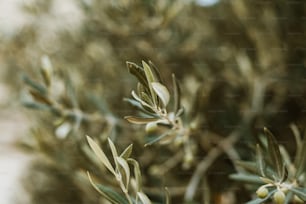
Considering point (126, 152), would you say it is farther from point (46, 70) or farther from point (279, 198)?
point (46, 70)

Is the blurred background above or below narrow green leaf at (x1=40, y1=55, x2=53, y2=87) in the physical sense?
below

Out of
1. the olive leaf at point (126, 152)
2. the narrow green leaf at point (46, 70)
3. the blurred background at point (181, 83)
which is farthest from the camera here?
the blurred background at point (181, 83)

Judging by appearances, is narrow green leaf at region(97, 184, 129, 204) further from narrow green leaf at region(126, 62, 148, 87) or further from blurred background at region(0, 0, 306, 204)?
blurred background at region(0, 0, 306, 204)

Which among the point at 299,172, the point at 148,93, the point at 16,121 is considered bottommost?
the point at 16,121

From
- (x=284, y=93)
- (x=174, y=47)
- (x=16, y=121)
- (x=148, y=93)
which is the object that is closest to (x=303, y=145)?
→ (x=148, y=93)

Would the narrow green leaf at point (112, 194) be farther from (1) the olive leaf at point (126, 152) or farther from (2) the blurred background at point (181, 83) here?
(2) the blurred background at point (181, 83)

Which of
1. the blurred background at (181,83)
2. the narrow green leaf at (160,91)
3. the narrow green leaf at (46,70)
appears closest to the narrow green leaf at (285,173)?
the narrow green leaf at (160,91)

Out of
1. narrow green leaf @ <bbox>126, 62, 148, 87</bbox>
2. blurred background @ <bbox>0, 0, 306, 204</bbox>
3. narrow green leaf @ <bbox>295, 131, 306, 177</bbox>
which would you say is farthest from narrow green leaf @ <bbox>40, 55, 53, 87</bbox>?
narrow green leaf @ <bbox>295, 131, 306, 177</bbox>

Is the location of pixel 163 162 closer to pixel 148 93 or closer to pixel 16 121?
pixel 148 93
